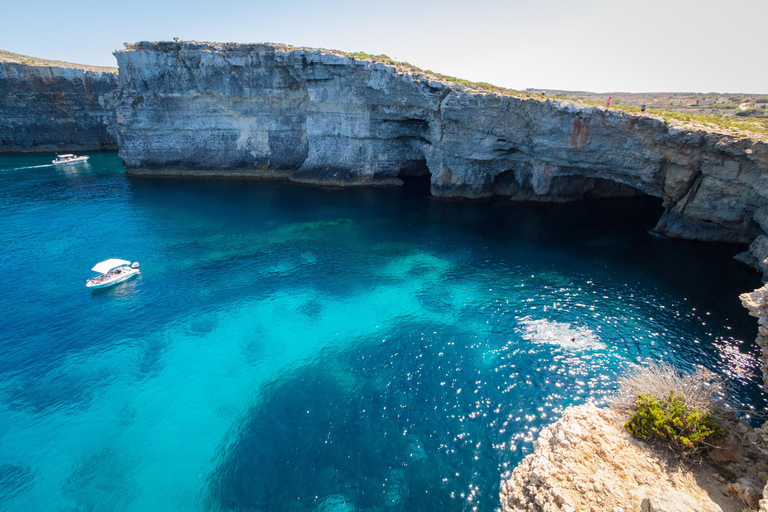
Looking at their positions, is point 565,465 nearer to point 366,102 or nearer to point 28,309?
point 28,309

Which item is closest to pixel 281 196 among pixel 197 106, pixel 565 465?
pixel 197 106

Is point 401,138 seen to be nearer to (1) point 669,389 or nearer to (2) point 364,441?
(2) point 364,441

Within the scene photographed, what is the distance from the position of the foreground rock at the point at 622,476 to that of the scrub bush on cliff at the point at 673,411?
0.61 m

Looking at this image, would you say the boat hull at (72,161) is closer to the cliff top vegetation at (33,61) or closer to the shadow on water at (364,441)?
the cliff top vegetation at (33,61)

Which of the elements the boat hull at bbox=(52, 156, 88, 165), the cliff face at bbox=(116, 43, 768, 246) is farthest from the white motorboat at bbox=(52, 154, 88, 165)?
the cliff face at bbox=(116, 43, 768, 246)

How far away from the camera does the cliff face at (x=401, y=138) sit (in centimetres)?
3250

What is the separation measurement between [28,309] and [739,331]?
50937 mm

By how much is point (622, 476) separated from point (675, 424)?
3.22 metres

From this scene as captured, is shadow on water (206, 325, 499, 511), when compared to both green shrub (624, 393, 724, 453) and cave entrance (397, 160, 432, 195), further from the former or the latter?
cave entrance (397, 160, 432, 195)

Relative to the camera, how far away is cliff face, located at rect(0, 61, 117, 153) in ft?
235

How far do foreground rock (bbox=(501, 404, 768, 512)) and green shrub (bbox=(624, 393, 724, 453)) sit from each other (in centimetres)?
56

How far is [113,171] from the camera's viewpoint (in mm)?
64938

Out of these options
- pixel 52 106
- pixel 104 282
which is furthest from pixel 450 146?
pixel 52 106

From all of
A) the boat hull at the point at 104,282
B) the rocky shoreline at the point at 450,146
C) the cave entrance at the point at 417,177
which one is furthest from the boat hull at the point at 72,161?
the cave entrance at the point at 417,177
